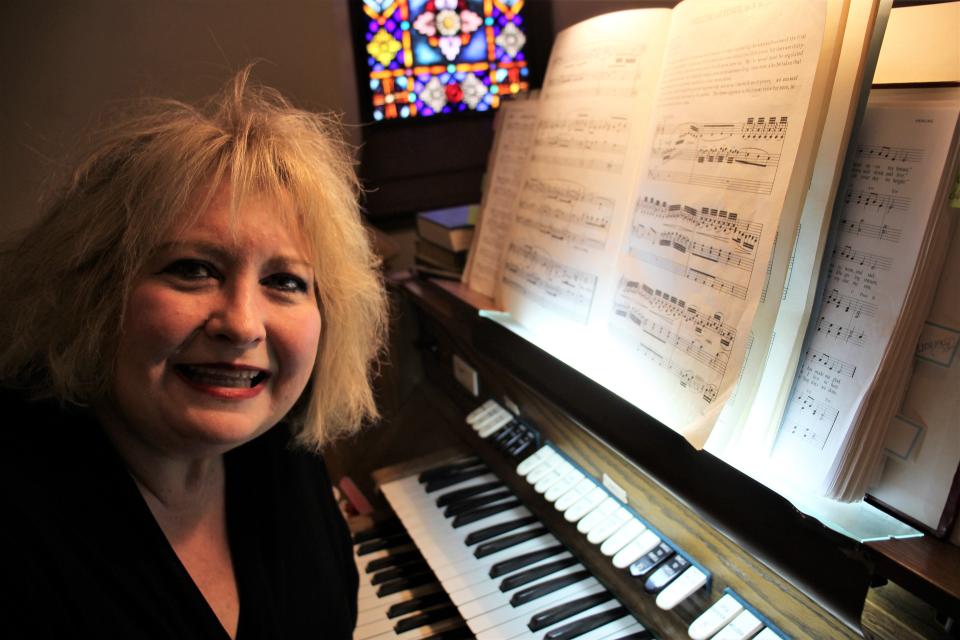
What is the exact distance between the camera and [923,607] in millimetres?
784

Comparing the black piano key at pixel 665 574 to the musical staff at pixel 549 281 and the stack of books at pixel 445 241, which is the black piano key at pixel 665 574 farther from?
the stack of books at pixel 445 241

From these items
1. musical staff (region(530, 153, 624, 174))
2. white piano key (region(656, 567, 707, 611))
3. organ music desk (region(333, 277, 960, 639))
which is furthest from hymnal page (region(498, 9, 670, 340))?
white piano key (region(656, 567, 707, 611))

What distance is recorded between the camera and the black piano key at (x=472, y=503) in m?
1.53

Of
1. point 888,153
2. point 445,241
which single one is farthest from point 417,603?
point 888,153

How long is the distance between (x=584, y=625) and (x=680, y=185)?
753 mm

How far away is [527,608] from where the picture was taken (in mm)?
1244

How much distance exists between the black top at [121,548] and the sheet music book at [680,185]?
0.58m

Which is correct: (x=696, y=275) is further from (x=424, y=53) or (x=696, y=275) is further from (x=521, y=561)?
(x=424, y=53)

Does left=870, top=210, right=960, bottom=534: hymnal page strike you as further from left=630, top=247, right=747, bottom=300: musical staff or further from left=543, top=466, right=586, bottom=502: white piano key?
left=543, top=466, right=586, bottom=502: white piano key

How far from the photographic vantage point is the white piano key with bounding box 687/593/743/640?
96 centimetres

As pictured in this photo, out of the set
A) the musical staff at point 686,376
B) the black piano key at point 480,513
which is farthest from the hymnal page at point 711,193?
the black piano key at point 480,513

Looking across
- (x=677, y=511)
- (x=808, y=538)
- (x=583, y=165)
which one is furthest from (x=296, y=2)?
(x=808, y=538)

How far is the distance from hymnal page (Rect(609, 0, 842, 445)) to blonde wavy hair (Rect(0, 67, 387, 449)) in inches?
19.3

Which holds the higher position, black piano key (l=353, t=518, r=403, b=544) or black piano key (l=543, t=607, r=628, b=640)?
black piano key (l=543, t=607, r=628, b=640)
